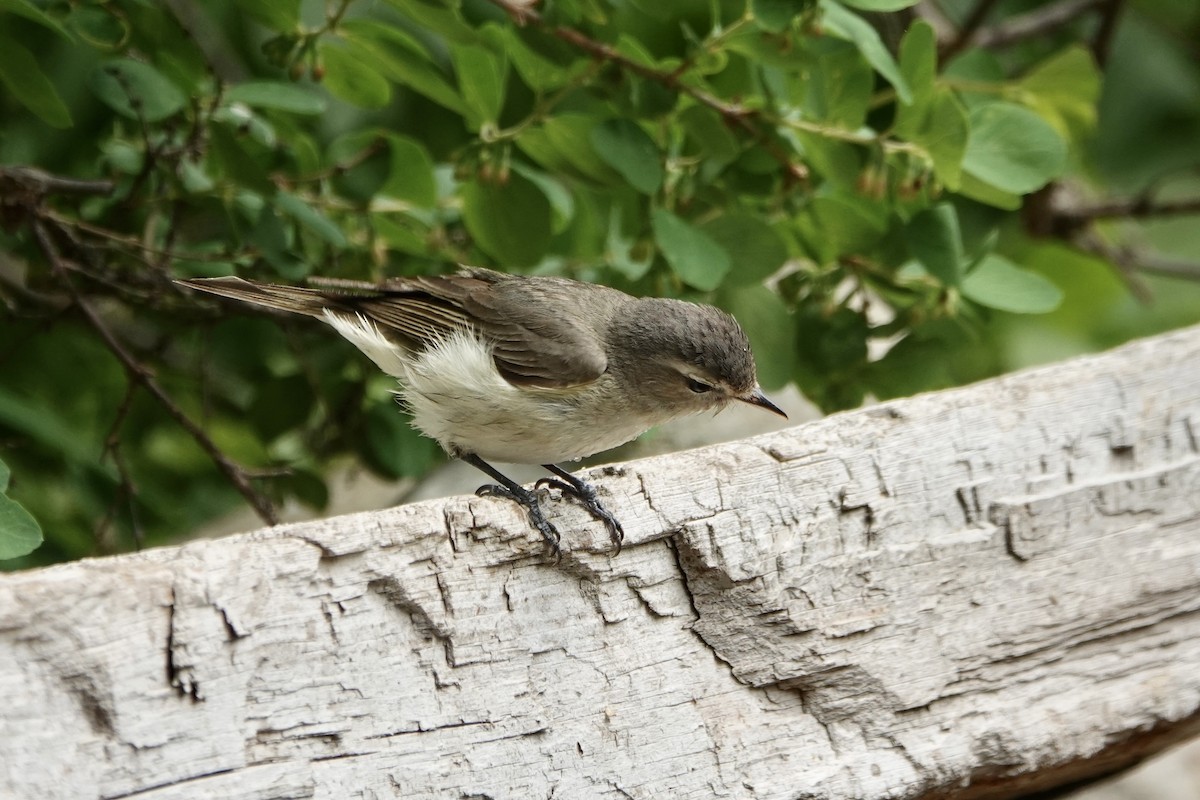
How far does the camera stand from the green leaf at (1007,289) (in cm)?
337

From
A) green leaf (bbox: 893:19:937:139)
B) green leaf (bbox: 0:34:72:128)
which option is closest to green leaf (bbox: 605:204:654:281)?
green leaf (bbox: 893:19:937:139)

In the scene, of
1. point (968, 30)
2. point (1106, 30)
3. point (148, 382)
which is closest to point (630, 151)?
point (148, 382)

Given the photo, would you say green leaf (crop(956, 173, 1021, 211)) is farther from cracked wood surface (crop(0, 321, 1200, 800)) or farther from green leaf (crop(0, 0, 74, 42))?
green leaf (crop(0, 0, 74, 42))

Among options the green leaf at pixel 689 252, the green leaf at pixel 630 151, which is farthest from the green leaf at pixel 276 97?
the green leaf at pixel 689 252

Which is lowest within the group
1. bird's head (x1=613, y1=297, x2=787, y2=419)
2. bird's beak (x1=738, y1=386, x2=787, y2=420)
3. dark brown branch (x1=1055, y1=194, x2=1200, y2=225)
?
bird's beak (x1=738, y1=386, x2=787, y2=420)

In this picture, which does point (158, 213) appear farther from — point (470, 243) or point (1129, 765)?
point (1129, 765)

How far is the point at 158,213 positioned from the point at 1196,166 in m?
4.68

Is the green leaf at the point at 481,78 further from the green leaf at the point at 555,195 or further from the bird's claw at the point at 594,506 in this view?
the bird's claw at the point at 594,506

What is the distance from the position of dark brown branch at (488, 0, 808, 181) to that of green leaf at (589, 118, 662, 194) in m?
0.14

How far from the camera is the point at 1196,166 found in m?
5.60

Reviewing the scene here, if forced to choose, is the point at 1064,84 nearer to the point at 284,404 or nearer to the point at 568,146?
the point at 568,146

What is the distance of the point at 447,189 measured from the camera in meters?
3.81

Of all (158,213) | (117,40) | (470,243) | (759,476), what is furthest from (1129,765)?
(117,40)

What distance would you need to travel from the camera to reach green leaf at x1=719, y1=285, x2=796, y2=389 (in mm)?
3451
